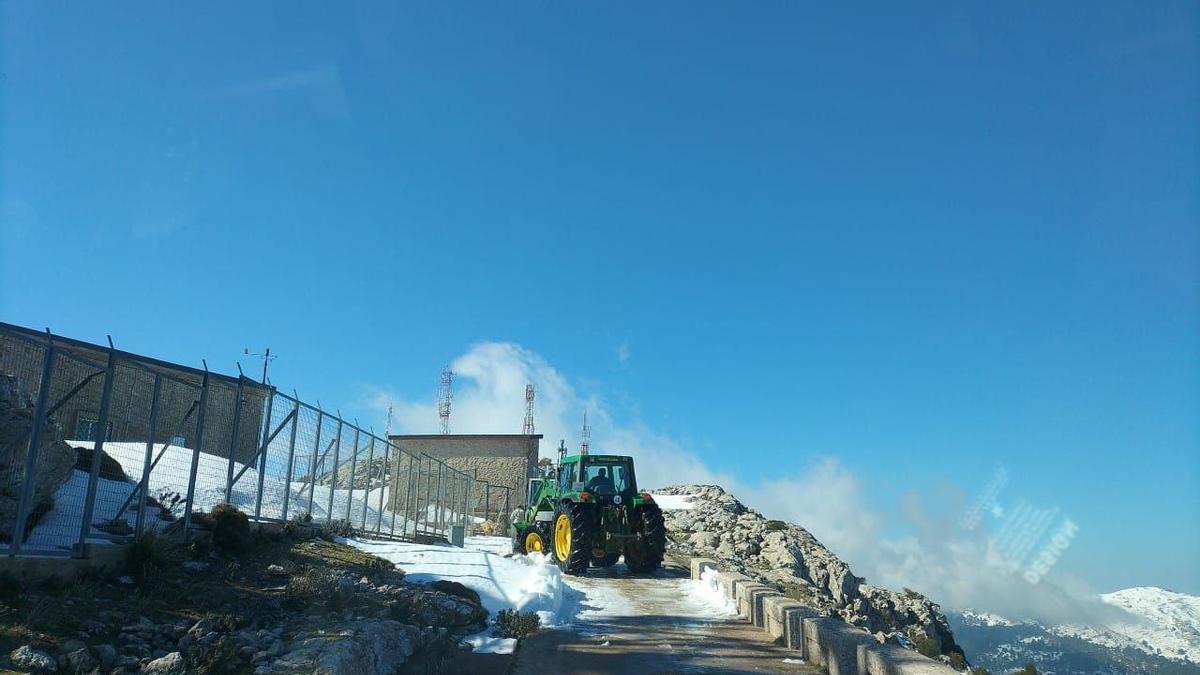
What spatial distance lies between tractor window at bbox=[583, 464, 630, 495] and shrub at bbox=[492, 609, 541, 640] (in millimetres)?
8244

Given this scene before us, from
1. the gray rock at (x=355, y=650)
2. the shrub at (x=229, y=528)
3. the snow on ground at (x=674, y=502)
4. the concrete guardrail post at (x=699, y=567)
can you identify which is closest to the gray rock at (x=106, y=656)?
the gray rock at (x=355, y=650)

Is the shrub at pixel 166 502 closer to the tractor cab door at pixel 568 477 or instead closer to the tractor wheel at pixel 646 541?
the tractor cab door at pixel 568 477

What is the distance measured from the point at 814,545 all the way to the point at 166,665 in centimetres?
3261

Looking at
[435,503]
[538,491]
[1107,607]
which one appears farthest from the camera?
[1107,607]

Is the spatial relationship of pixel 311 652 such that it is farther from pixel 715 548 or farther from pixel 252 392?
pixel 715 548

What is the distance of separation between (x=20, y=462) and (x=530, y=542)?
542 inches

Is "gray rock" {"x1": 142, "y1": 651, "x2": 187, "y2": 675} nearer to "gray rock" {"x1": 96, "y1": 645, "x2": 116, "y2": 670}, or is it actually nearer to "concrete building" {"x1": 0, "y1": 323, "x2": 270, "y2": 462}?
"gray rock" {"x1": 96, "y1": 645, "x2": 116, "y2": 670}

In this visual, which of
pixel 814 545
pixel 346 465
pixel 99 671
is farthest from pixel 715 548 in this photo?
pixel 99 671

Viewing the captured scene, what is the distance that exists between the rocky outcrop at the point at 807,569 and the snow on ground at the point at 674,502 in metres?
6.82

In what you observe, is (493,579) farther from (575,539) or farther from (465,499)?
(465,499)

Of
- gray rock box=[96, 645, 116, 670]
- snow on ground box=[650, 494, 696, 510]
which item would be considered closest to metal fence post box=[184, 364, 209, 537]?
gray rock box=[96, 645, 116, 670]

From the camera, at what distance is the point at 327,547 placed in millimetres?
12820

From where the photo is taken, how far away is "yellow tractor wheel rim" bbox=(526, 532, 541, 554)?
66.1ft

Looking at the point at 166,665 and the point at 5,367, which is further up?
the point at 5,367
